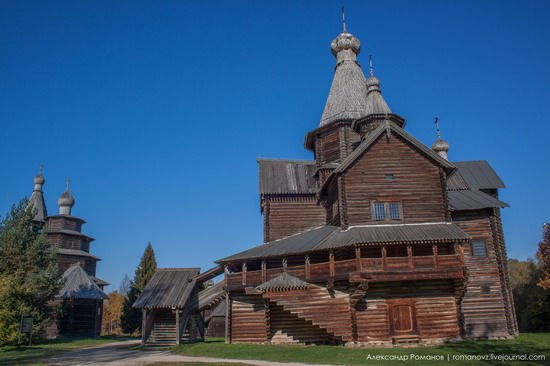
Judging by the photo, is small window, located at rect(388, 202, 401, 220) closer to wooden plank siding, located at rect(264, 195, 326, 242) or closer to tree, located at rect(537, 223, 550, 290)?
wooden plank siding, located at rect(264, 195, 326, 242)

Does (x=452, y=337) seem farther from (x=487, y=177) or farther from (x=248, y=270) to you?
(x=487, y=177)

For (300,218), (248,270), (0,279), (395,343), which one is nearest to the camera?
(395,343)

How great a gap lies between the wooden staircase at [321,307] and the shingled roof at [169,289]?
757 centimetres

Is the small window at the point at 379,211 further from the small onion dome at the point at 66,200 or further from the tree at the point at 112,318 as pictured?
the tree at the point at 112,318

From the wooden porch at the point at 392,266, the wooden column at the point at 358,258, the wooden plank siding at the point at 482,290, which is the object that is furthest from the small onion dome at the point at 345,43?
the wooden column at the point at 358,258

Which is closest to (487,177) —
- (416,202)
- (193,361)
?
(416,202)

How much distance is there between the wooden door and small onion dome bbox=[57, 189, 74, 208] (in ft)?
145

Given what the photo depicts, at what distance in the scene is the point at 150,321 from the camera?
29.5 meters

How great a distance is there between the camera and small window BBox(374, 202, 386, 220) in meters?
25.6

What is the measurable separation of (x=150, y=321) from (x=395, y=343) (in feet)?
55.3

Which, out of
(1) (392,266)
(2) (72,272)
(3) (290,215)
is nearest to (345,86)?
(3) (290,215)

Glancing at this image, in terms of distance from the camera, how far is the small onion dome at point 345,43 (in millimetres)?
40438

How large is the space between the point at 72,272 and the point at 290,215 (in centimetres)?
2877

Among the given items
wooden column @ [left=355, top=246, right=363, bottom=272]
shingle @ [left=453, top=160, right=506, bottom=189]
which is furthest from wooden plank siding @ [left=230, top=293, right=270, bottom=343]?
shingle @ [left=453, top=160, right=506, bottom=189]
